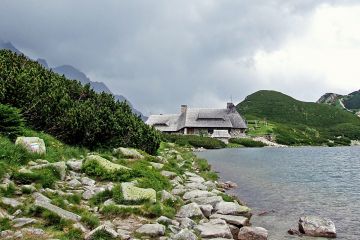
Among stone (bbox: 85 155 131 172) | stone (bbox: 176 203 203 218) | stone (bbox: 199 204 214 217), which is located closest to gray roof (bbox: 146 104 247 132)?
stone (bbox: 85 155 131 172)

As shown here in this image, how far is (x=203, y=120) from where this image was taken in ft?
483

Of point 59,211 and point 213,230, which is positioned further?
point 213,230

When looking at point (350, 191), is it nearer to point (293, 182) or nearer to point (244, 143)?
point (293, 182)

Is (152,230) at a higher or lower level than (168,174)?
lower

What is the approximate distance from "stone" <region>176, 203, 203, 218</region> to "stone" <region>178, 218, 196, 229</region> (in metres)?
0.83

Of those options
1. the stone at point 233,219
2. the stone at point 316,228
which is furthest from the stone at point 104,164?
the stone at point 316,228

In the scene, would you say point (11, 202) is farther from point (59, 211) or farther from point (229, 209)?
point (229, 209)

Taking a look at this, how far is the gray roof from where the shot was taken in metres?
146

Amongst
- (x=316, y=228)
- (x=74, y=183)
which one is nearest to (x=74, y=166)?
(x=74, y=183)

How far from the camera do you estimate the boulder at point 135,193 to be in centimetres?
1515

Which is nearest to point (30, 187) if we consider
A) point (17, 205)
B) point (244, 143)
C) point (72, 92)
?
point (17, 205)

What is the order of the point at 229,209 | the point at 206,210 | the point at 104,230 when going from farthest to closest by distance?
the point at 229,209
the point at 206,210
the point at 104,230

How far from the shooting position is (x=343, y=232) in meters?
17.2

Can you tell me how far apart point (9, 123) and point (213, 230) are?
1305 cm
